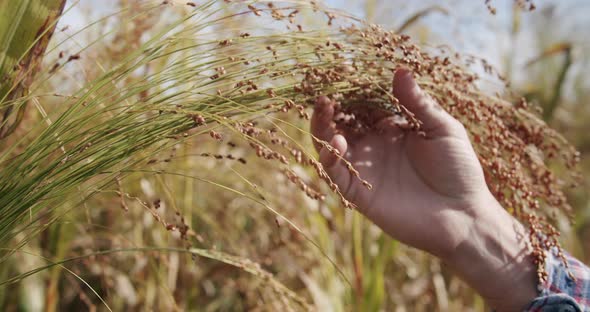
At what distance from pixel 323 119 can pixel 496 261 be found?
1.85 feet

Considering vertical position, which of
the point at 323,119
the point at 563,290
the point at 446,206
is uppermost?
the point at 323,119

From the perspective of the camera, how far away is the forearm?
1356mm

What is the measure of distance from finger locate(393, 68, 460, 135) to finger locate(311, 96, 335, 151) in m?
0.15

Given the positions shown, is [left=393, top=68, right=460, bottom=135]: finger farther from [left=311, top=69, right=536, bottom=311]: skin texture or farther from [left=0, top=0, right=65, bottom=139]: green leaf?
[left=0, top=0, right=65, bottom=139]: green leaf

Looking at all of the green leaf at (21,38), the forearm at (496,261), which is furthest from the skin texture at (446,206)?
the green leaf at (21,38)

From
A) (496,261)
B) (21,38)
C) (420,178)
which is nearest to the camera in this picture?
(21,38)

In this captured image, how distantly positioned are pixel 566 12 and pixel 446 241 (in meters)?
4.89

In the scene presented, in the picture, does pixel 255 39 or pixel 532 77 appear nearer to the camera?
pixel 255 39

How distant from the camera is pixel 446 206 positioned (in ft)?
4.63

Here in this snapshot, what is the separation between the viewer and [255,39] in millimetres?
991

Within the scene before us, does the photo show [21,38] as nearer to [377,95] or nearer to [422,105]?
[377,95]

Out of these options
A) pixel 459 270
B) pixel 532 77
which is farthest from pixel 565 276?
pixel 532 77

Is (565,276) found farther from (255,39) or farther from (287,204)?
(287,204)

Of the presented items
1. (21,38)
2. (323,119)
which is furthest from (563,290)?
(21,38)
